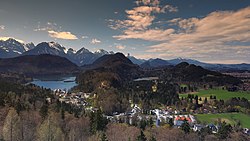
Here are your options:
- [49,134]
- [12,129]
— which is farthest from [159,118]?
[12,129]

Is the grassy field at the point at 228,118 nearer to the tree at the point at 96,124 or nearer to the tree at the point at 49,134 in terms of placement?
the tree at the point at 96,124

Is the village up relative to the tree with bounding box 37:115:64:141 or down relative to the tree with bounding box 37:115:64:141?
down

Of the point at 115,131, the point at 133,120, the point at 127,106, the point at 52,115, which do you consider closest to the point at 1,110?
the point at 52,115

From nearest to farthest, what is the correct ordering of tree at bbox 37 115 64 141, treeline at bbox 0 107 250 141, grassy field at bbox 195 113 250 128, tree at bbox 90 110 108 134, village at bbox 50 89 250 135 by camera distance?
tree at bbox 37 115 64 141 < treeline at bbox 0 107 250 141 < tree at bbox 90 110 108 134 < village at bbox 50 89 250 135 < grassy field at bbox 195 113 250 128

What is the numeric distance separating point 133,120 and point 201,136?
81.7 ft

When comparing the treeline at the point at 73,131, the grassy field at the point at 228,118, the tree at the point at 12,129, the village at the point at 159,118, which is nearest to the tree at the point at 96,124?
the treeline at the point at 73,131

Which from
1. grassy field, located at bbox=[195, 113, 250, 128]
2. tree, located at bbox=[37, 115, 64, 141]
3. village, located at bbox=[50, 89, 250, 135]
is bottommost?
grassy field, located at bbox=[195, 113, 250, 128]

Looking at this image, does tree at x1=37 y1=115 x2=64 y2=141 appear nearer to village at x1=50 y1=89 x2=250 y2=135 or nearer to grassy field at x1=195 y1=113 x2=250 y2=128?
village at x1=50 y1=89 x2=250 y2=135

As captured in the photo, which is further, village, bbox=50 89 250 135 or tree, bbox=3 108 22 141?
village, bbox=50 89 250 135


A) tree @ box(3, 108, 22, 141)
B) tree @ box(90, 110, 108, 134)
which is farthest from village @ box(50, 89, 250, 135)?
tree @ box(3, 108, 22, 141)

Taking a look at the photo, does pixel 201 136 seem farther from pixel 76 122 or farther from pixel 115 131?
pixel 76 122

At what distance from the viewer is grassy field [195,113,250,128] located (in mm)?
96188

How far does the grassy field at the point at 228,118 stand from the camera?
316 ft

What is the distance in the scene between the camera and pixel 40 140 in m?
41.6
